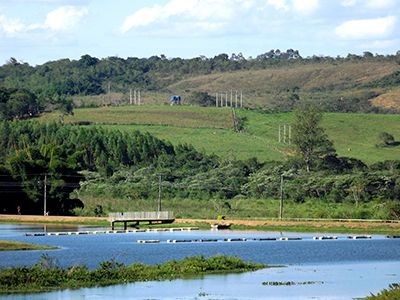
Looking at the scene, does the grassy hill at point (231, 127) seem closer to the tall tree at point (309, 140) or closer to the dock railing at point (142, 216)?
the tall tree at point (309, 140)

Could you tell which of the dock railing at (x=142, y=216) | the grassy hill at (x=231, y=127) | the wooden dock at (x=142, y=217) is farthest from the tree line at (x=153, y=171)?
the dock railing at (x=142, y=216)

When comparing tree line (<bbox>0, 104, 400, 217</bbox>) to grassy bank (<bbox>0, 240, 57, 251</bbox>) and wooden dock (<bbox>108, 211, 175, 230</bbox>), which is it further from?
grassy bank (<bbox>0, 240, 57, 251</bbox>)

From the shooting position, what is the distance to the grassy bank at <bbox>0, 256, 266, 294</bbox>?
184 ft

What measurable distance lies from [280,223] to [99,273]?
53.0 m

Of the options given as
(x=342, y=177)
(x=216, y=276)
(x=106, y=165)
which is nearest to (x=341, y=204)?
(x=342, y=177)

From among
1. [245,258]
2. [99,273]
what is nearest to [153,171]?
[245,258]

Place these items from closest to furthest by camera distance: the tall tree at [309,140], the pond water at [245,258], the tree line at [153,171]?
the pond water at [245,258] < the tree line at [153,171] < the tall tree at [309,140]

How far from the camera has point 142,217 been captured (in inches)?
4461

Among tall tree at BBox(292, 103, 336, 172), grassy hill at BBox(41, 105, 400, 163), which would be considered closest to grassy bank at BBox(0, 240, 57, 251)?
Answer: tall tree at BBox(292, 103, 336, 172)

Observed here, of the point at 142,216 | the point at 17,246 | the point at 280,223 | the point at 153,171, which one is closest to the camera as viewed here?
the point at 17,246

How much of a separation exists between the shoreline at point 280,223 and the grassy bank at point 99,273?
3978cm

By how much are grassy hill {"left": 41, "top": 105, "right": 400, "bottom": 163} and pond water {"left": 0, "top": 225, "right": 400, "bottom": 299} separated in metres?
57.1

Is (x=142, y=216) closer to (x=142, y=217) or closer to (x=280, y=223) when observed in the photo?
(x=142, y=217)

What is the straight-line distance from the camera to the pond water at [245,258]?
2172 inches
